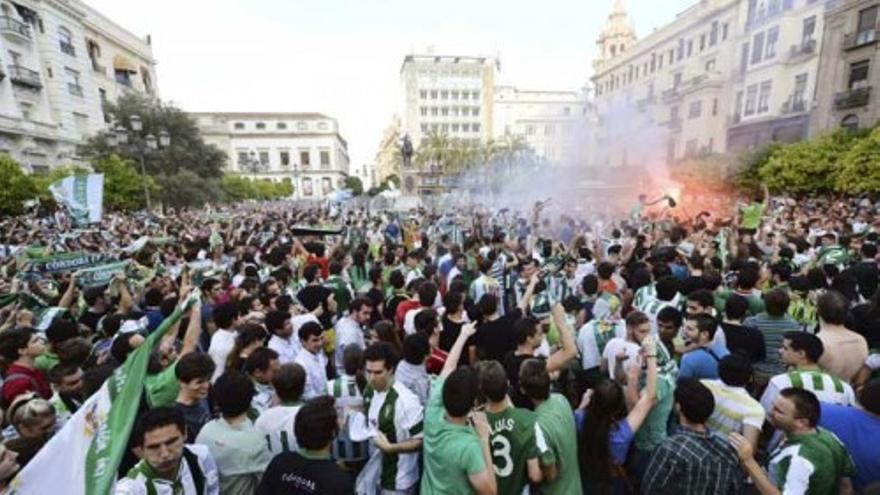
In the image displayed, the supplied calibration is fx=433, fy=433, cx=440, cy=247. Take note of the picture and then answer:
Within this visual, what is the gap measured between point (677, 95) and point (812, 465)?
42.0 meters

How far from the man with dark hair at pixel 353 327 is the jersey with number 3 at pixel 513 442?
239cm

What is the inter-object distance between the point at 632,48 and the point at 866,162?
3326 cm

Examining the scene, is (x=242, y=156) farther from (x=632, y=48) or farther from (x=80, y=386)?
(x=80, y=386)

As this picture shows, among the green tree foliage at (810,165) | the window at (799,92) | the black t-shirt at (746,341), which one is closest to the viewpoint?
the black t-shirt at (746,341)

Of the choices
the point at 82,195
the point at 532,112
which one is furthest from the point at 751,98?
the point at 532,112

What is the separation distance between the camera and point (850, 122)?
80.2 feet

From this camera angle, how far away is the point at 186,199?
31.4m

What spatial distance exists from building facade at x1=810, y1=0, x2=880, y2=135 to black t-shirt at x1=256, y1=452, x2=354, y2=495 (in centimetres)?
3167

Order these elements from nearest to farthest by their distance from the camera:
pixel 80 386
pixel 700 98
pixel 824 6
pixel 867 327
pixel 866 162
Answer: pixel 80 386 < pixel 867 327 < pixel 866 162 < pixel 824 6 < pixel 700 98

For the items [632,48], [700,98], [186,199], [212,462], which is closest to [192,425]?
[212,462]

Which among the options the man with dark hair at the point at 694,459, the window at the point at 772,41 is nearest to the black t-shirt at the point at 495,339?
the man with dark hair at the point at 694,459

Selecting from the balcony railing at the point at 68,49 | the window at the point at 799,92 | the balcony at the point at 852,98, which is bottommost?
the balcony at the point at 852,98

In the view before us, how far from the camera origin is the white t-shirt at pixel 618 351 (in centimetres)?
314

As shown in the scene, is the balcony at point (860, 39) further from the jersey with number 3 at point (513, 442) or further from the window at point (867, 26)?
the jersey with number 3 at point (513, 442)
